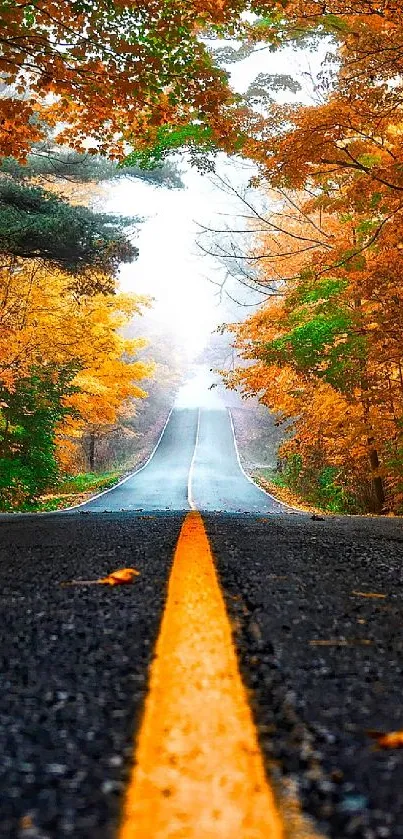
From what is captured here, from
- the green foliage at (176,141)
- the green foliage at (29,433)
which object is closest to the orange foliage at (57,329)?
the green foliage at (29,433)

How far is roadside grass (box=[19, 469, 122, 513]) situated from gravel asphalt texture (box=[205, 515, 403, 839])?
14.4m

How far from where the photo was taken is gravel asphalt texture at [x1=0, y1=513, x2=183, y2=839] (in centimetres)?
66

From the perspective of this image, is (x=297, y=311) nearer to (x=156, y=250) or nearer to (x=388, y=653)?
(x=388, y=653)

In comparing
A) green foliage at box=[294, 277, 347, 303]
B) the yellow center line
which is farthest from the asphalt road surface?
the yellow center line

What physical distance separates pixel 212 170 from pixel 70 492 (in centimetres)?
1427

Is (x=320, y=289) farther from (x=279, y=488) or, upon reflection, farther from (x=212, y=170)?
(x=279, y=488)

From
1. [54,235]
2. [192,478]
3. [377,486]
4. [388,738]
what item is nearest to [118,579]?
[388,738]

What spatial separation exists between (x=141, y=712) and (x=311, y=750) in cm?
25

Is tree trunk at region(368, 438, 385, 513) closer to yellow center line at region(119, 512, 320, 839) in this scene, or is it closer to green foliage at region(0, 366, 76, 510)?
green foliage at region(0, 366, 76, 510)

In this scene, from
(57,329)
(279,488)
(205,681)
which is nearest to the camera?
(205,681)

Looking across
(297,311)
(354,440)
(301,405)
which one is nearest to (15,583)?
(297,311)

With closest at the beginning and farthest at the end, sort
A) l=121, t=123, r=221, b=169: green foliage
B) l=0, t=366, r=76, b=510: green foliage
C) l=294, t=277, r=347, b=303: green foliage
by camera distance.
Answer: l=121, t=123, r=221, b=169: green foliage
l=294, t=277, r=347, b=303: green foliage
l=0, t=366, r=76, b=510: green foliage

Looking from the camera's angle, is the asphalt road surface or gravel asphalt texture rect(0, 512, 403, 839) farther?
the asphalt road surface

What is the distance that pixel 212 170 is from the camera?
11906 mm
